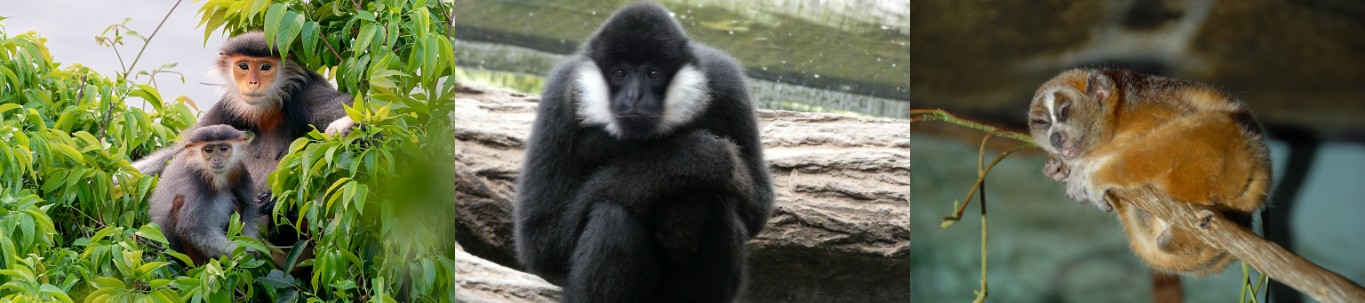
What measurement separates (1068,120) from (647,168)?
0.75m

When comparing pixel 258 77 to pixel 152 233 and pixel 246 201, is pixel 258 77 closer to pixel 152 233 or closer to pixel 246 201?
pixel 246 201

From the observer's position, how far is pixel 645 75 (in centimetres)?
179

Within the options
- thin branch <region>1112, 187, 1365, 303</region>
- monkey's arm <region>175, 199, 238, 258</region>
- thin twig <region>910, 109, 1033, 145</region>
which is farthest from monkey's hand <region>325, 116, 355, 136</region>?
thin branch <region>1112, 187, 1365, 303</region>

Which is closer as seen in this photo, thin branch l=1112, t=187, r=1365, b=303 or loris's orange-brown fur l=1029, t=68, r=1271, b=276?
thin branch l=1112, t=187, r=1365, b=303

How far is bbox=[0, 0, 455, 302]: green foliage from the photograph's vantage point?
234 centimetres

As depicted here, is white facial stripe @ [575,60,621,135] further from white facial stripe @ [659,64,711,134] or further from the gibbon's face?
white facial stripe @ [659,64,711,134]

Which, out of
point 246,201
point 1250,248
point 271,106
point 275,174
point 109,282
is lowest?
point 109,282

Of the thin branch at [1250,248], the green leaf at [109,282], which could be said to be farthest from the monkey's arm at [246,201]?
the thin branch at [1250,248]

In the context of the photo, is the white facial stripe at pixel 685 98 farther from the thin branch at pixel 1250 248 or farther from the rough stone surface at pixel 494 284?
the thin branch at pixel 1250 248

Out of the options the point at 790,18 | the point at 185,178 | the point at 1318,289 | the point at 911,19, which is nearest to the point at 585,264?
the point at 790,18

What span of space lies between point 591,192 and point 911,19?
698 mm

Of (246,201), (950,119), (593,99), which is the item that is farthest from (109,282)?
(950,119)

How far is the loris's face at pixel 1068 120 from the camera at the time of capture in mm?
1703

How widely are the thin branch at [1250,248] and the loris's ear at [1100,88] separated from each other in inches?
6.6
